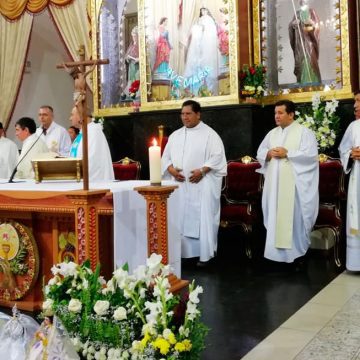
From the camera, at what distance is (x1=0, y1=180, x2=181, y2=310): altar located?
3.20 metres

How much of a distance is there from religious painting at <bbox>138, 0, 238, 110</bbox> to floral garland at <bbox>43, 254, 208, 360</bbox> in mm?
4630

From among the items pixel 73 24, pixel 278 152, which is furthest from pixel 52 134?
pixel 278 152

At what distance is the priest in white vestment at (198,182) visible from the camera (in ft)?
18.6

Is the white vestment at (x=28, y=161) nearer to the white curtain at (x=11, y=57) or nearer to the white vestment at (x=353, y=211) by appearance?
the white vestment at (x=353, y=211)

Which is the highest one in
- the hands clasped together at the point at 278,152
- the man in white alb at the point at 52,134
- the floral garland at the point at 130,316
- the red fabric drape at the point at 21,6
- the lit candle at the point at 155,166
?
the red fabric drape at the point at 21,6

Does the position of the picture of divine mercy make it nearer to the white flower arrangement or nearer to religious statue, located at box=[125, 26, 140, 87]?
religious statue, located at box=[125, 26, 140, 87]

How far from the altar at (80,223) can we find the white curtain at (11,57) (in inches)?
224

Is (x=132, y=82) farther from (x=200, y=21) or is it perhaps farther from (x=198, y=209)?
(x=198, y=209)

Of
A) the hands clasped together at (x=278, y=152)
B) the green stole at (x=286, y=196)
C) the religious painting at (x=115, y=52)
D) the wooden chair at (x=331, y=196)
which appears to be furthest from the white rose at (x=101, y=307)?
the religious painting at (x=115, y=52)

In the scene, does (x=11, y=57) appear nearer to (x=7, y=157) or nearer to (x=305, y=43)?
(x=7, y=157)

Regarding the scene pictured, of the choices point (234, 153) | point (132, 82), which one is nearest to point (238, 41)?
point (234, 153)

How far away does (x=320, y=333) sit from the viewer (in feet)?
11.3

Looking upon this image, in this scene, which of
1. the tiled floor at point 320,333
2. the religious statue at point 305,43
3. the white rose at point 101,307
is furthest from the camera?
the religious statue at point 305,43

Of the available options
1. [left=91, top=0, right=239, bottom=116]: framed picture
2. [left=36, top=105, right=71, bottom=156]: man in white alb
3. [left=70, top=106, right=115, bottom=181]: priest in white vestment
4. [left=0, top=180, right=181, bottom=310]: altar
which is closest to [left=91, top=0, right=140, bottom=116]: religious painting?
[left=91, top=0, right=239, bottom=116]: framed picture
